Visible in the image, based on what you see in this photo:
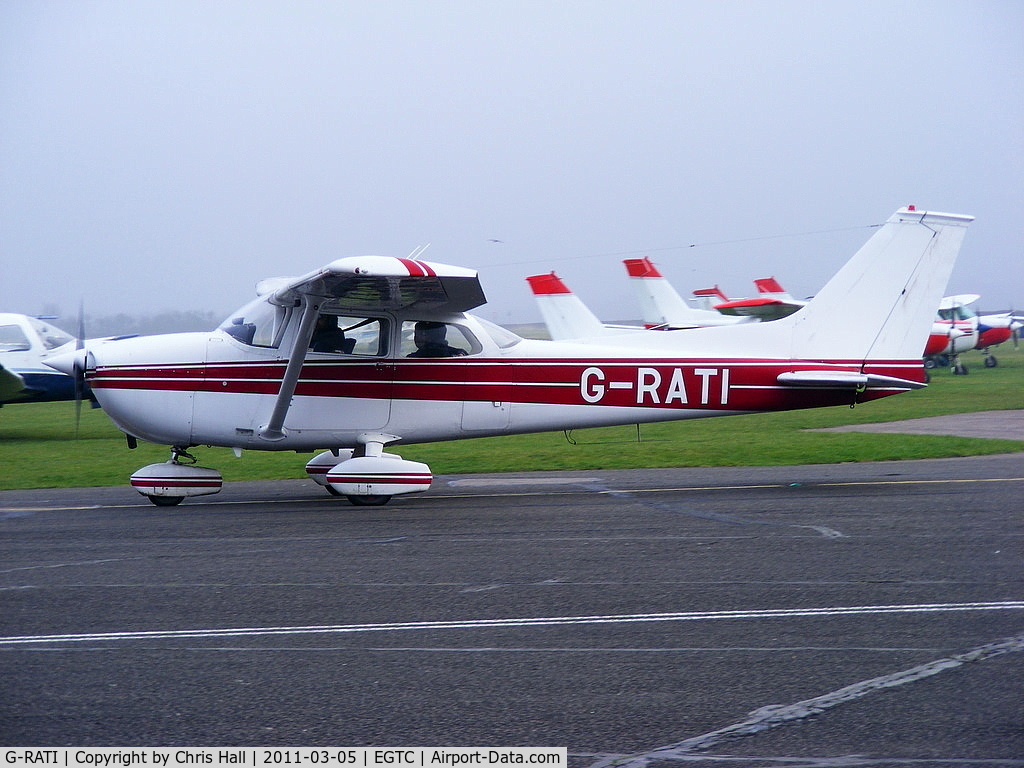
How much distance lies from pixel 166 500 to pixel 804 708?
7912 millimetres

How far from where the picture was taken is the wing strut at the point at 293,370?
9.72m

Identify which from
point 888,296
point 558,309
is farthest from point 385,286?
point 558,309

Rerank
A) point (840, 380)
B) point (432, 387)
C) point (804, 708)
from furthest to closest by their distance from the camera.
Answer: point (840, 380), point (432, 387), point (804, 708)

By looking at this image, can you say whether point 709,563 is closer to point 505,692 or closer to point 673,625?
point 673,625

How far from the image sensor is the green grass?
530 inches

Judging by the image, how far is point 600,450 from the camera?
1516cm

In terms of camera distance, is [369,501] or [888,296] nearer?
[369,501]

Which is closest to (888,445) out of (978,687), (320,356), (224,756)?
(320,356)

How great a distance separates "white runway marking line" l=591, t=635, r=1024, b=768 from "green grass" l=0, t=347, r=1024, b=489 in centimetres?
861

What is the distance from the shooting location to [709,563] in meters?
6.80

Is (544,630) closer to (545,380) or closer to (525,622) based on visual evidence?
(525,622)

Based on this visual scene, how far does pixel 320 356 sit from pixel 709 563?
5092 mm
